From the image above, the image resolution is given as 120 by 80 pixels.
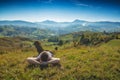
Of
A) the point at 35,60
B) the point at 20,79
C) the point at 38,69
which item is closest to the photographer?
the point at 20,79

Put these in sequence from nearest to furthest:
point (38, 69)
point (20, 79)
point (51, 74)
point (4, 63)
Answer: point (20, 79) < point (51, 74) < point (38, 69) < point (4, 63)

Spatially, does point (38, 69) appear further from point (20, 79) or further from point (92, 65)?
A: point (92, 65)

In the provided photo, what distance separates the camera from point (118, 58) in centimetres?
1441

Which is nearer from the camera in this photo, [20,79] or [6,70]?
[20,79]

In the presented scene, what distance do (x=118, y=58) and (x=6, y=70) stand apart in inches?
343

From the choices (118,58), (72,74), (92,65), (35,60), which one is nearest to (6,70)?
(35,60)

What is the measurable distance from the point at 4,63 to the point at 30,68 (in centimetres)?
302

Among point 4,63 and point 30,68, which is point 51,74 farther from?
point 4,63

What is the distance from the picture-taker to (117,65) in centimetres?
1227

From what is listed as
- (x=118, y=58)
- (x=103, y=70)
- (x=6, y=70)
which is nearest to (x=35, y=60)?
(x=6, y=70)

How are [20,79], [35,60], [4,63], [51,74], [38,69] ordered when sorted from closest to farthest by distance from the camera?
[20,79] < [51,74] < [38,69] < [35,60] < [4,63]

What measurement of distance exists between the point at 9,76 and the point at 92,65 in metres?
5.66

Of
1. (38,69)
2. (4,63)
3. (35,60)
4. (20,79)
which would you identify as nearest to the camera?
(20,79)

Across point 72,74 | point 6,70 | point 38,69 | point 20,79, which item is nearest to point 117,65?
point 72,74
